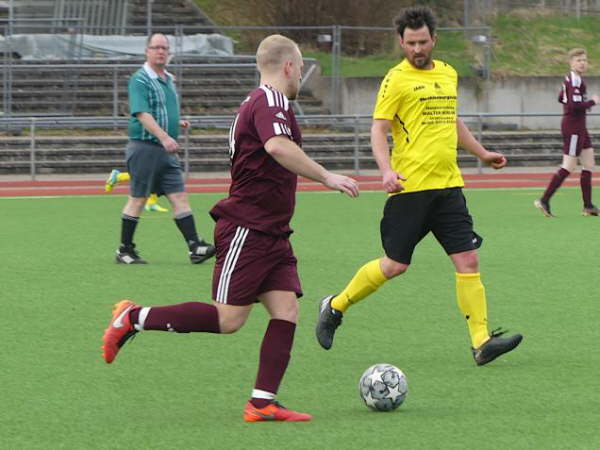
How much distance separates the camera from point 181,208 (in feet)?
40.1

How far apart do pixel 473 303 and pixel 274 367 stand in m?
1.72

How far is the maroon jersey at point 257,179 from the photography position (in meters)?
6.28

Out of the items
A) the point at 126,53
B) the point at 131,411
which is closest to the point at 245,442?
the point at 131,411

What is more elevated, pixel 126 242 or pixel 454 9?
pixel 454 9

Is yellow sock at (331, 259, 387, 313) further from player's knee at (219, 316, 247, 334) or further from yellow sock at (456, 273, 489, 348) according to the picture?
player's knee at (219, 316, 247, 334)

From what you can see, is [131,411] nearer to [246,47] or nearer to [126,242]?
[126,242]

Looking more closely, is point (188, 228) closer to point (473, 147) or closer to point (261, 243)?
point (473, 147)

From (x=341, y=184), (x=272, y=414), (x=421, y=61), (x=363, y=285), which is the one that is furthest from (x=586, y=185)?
(x=341, y=184)

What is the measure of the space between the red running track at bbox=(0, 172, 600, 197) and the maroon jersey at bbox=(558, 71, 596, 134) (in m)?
5.50

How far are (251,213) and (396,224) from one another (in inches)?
63.8

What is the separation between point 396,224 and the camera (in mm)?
7812

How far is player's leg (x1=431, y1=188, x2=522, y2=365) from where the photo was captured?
768cm

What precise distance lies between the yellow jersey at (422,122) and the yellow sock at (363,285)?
20.8 inches

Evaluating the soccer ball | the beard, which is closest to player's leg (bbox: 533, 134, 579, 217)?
the beard
